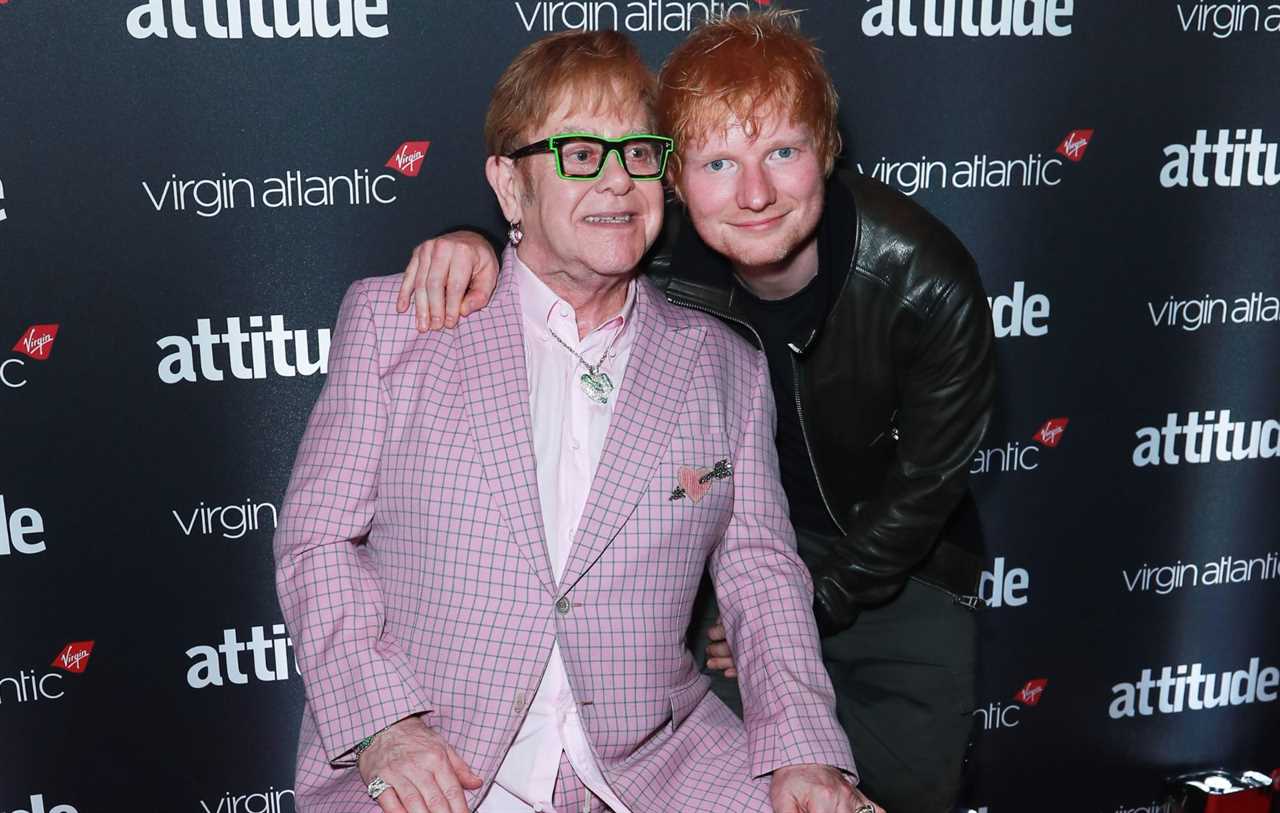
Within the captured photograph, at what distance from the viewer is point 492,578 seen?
6.04ft

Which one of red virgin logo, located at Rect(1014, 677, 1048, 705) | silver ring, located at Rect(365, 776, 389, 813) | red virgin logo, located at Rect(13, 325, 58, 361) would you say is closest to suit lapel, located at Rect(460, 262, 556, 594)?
silver ring, located at Rect(365, 776, 389, 813)

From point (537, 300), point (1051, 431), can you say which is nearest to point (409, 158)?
point (537, 300)

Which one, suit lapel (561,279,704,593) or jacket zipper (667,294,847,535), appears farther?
jacket zipper (667,294,847,535)

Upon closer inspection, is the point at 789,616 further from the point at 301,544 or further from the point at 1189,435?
the point at 1189,435

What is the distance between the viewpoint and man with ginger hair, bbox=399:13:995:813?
1978mm

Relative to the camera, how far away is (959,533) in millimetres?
2502

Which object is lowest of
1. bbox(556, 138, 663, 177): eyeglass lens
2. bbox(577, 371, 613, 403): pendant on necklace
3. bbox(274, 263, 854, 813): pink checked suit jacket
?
bbox(274, 263, 854, 813): pink checked suit jacket

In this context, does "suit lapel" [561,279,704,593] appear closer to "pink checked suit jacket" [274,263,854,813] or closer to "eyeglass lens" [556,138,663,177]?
"pink checked suit jacket" [274,263,854,813]

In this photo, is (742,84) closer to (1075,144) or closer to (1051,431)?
(1075,144)

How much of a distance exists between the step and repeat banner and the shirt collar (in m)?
0.71

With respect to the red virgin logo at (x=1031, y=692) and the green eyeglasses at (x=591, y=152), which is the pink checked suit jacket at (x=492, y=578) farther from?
the red virgin logo at (x=1031, y=692)

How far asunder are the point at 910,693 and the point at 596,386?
1.02 metres

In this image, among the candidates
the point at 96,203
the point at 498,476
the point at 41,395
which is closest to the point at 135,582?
the point at 41,395

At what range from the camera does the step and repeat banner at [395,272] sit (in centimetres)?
247
